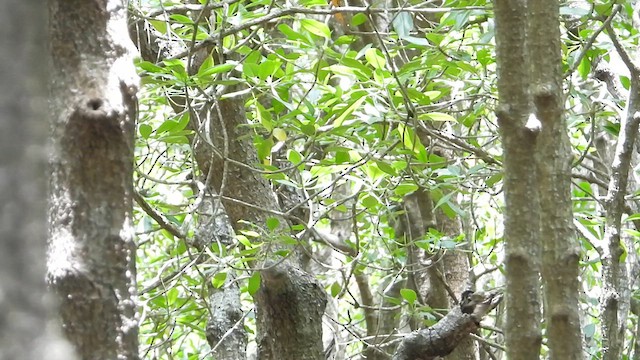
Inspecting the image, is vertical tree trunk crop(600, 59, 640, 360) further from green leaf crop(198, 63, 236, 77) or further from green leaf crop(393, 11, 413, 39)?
green leaf crop(198, 63, 236, 77)

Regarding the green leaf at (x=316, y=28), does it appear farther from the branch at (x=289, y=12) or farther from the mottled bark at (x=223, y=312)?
the mottled bark at (x=223, y=312)

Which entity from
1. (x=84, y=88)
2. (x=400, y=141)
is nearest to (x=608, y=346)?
(x=400, y=141)

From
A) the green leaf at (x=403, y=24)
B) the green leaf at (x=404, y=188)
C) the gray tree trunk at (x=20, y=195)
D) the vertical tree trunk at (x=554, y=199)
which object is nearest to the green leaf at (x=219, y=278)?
the green leaf at (x=404, y=188)

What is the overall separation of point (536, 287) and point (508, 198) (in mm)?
125

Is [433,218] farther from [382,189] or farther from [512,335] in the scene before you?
[512,335]

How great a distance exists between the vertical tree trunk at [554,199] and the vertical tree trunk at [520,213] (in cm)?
1

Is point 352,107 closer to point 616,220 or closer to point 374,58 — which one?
point 374,58

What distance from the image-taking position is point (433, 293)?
267cm

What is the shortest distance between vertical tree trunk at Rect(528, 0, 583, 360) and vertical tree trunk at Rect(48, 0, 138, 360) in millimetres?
668

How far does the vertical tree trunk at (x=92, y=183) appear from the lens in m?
0.65

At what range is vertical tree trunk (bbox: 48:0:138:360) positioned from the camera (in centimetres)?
65

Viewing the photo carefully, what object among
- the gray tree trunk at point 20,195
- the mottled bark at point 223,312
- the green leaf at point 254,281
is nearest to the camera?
the gray tree trunk at point 20,195

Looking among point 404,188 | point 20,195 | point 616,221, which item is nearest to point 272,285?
point 404,188

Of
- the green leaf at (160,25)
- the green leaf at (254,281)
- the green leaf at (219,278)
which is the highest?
the green leaf at (160,25)
